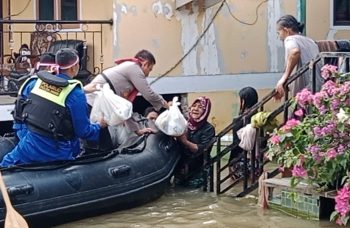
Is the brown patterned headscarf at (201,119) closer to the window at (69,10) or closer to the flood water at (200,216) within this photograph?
the flood water at (200,216)

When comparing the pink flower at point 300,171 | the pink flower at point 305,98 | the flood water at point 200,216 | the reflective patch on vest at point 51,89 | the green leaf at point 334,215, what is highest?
the reflective patch on vest at point 51,89

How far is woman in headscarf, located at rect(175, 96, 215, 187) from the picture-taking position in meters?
9.63

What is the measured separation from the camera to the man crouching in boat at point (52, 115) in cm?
773

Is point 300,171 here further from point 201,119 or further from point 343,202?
point 201,119

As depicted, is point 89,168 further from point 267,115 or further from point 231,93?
point 231,93

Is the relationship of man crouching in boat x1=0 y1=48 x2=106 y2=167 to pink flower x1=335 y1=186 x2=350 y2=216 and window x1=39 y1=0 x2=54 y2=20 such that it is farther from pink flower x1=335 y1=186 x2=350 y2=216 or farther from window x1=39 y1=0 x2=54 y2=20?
window x1=39 y1=0 x2=54 y2=20

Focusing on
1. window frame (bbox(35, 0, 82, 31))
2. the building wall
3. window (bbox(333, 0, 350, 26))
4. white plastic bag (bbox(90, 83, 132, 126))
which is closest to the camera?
white plastic bag (bbox(90, 83, 132, 126))

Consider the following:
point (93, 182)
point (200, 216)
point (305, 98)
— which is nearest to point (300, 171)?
point (305, 98)

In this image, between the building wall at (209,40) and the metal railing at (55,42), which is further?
the metal railing at (55,42)

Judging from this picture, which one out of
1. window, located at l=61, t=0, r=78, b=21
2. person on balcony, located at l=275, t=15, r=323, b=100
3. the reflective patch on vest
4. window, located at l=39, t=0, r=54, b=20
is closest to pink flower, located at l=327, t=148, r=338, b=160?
person on balcony, located at l=275, t=15, r=323, b=100

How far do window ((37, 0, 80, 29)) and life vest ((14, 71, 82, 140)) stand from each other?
5.54m

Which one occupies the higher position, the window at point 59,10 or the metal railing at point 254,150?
the window at point 59,10

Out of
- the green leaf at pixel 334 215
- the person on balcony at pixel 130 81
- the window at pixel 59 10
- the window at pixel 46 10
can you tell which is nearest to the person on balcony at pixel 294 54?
the person on balcony at pixel 130 81

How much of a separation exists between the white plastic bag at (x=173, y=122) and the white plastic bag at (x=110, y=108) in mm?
647
